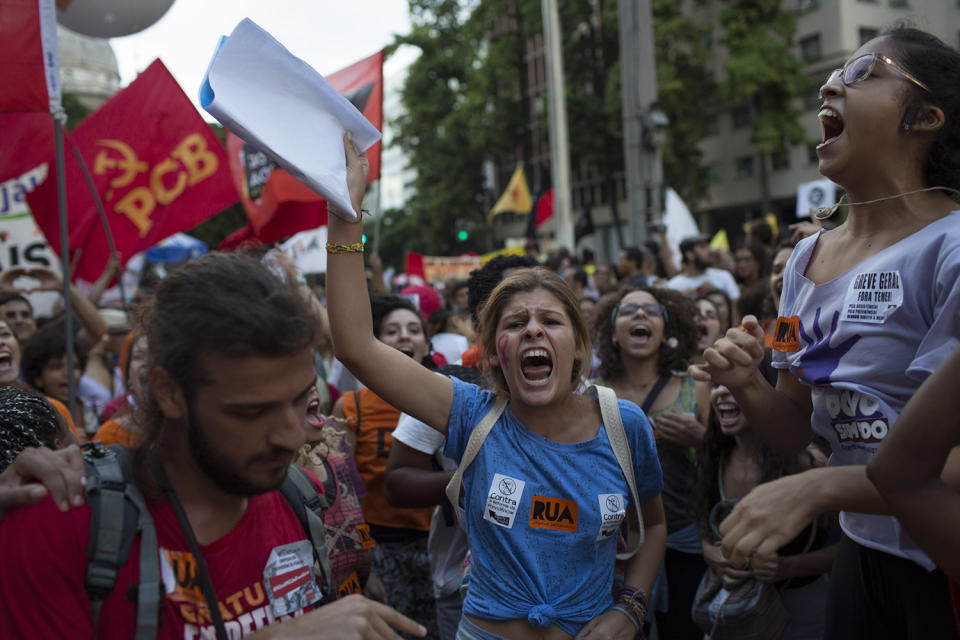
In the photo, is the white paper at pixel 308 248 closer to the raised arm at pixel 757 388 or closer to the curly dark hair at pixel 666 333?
the curly dark hair at pixel 666 333

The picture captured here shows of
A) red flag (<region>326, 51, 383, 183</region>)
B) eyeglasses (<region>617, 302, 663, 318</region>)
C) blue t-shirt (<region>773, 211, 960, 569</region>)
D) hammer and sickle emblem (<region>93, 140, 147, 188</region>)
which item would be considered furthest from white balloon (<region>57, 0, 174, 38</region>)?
blue t-shirt (<region>773, 211, 960, 569</region>)

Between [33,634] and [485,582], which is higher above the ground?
[33,634]

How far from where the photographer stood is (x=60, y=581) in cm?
147

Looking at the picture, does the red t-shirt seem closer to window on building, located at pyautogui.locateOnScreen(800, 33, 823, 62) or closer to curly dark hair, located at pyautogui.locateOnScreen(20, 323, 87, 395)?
curly dark hair, located at pyautogui.locateOnScreen(20, 323, 87, 395)

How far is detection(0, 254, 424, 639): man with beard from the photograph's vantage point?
4.86 ft

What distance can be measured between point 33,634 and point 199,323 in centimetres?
63

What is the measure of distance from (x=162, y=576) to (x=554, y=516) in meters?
1.20

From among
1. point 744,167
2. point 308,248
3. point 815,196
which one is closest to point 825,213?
point 815,196

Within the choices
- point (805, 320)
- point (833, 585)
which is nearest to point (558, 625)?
point (833, 585)

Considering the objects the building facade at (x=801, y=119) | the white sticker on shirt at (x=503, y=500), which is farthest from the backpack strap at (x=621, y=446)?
the building facade at (x=801, y=119)

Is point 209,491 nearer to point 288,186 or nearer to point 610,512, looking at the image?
point 610,512

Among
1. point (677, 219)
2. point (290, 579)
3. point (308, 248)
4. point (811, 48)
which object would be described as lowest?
point (290, 579)

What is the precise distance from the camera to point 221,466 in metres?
1.61

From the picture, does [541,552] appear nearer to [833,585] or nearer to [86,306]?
[833,585]
